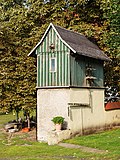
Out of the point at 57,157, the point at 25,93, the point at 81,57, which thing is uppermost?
the point at 81,57

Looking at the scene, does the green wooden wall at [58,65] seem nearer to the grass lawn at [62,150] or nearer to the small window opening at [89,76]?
the small window opening at [89,76]

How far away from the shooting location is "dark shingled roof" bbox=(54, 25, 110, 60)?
64.4 ft

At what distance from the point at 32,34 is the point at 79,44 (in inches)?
231

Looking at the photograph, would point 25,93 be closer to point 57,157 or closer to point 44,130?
point 44,130

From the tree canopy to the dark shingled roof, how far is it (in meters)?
1.08

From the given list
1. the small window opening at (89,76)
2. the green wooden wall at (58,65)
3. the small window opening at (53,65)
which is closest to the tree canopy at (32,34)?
the small window opening at (89,76)

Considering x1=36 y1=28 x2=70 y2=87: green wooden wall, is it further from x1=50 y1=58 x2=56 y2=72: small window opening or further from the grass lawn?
the grass lawn

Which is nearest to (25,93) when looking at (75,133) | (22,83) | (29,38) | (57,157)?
(22,83)

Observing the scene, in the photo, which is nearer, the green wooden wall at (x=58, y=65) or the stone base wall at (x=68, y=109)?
the stone base wall at (x=68, y=109)

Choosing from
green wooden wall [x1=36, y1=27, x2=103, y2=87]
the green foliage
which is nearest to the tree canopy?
green wooden wall [x1=36, y1=27, x2=103, y2=87]

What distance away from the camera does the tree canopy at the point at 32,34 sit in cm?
2361

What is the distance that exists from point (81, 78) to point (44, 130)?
351 cm

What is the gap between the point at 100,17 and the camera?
26.3m

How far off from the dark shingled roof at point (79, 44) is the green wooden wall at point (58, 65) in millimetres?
370
